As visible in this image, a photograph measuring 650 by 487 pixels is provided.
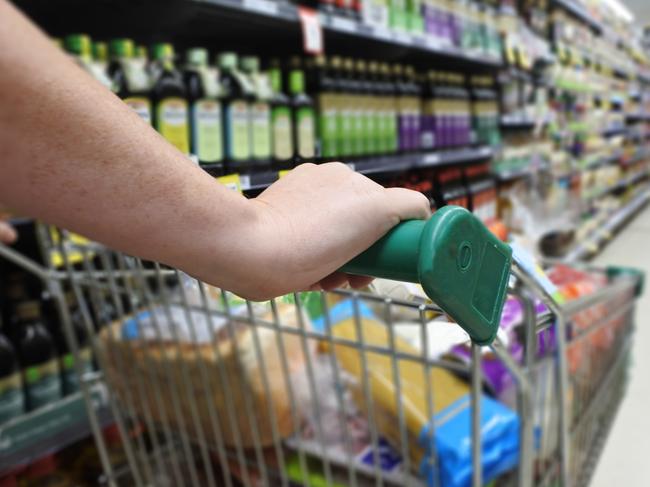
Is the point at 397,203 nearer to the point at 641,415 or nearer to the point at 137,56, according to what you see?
the point at 137,56

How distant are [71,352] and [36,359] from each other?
0.33 ft

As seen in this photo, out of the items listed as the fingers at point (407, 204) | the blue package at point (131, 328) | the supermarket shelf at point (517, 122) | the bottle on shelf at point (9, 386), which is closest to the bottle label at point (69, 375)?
the bottle on shelf at point (9, 386)

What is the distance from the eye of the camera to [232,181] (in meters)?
0.49

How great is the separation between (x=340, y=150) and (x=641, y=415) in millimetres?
1548

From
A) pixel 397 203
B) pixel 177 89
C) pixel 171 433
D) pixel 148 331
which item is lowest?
pixel 171 433

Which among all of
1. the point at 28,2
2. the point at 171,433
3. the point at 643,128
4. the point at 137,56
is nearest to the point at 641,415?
the point at 171,433

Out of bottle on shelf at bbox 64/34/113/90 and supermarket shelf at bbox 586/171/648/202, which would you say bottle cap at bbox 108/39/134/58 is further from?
supermarket shelf at bbox 586/171/648/202

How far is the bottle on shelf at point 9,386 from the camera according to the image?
157cm

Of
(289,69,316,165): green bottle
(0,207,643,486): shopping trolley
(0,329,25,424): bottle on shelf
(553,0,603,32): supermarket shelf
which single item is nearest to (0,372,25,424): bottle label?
(0,329,25,424): bottle on shelf

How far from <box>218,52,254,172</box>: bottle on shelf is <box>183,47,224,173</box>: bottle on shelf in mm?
28

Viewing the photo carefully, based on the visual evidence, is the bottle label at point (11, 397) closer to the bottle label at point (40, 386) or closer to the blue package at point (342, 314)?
the bottle label at point (40, 386)

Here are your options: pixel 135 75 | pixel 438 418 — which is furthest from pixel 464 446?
pixel 135 75

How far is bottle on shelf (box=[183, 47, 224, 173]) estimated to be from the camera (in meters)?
1.52

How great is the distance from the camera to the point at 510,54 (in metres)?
3.31
